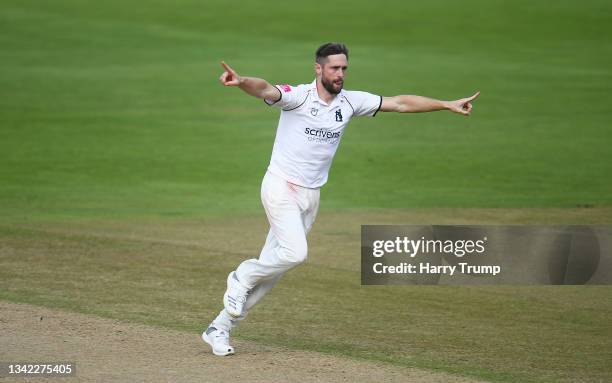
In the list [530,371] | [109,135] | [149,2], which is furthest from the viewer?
[149,2]

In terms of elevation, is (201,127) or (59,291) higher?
(201,127)

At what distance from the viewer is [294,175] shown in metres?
8.95

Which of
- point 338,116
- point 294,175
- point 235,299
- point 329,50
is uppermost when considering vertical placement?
point 329,50

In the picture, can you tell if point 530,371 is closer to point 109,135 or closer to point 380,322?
point 380,322

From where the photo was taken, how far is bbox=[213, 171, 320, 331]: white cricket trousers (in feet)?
29.0

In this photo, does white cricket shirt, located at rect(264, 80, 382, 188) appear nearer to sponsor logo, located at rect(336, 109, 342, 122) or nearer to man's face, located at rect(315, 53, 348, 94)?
sponsor logo, located at rect(336, 109, 342, 122)

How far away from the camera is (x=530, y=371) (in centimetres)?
886

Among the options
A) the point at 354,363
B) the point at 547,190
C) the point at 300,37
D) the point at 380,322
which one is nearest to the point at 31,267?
the point at 380,322

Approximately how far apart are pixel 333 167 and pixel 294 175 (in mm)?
12324

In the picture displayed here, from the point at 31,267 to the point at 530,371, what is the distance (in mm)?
6252

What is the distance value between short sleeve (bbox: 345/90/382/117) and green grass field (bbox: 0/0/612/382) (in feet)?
6.52

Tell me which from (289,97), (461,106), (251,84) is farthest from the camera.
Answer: (461,106)

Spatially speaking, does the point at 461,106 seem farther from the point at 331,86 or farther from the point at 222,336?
the point at 222,336

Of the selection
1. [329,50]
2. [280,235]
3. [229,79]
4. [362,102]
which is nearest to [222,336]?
[280,235]
